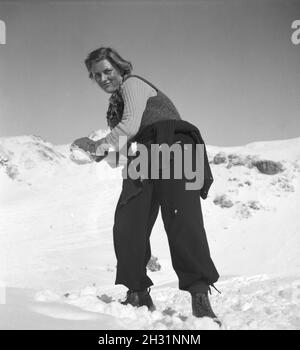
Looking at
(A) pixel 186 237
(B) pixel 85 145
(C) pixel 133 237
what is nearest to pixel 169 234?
(A) pixel 186 237

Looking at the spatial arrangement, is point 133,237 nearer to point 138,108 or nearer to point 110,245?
point 138,108

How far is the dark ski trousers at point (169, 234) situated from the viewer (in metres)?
2.10

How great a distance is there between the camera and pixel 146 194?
2.25 meters

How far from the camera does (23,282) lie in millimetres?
8172

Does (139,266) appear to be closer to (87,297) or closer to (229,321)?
(87,297)

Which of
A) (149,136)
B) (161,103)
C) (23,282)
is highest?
(161,103)

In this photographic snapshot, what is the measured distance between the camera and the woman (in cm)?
210

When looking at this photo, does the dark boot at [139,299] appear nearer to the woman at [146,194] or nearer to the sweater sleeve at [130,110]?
the woman at [146,194]

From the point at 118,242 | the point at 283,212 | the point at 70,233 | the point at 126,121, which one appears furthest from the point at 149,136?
the point at 283,212

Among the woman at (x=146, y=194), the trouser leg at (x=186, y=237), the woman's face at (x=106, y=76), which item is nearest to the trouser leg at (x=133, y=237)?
the woman at (x=146, y=194)

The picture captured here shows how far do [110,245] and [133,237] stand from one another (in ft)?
33.8

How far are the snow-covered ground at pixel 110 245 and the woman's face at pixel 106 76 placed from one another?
1212mm
